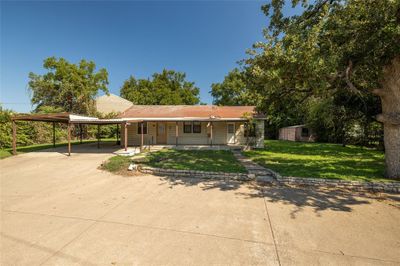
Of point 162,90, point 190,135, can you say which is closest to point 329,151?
point 190,135

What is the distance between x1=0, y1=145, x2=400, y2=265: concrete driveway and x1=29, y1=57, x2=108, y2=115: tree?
77.1ft

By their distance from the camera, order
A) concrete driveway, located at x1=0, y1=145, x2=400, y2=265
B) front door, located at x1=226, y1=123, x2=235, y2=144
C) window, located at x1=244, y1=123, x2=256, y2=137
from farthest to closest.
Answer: front door, located at x1=226, y1=123, x2=235, y2=144 < window, located at x1=244, y1=123, x2=256, y2=137 < concrete driveway, located at x1=0, y1=145, x2=400, y2=265

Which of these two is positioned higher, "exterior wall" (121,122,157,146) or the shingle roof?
the shingle roof

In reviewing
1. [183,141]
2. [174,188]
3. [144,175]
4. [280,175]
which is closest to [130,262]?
[174,188]

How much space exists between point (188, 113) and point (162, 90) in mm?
21496

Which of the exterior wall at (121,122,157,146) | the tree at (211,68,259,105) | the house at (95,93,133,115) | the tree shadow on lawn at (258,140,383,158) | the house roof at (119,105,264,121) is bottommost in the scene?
the tree shadow on lawn at (258,140,383,158)

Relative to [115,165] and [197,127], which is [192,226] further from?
[197,127]

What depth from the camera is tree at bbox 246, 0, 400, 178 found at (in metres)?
5.74

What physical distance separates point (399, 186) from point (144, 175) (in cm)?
823

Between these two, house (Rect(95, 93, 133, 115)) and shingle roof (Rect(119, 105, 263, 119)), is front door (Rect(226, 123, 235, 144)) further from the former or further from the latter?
house (Rect(95, 93, 133, 115))

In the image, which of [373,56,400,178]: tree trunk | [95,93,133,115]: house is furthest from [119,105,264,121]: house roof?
[95,93,133,115]: house

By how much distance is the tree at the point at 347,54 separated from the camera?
18.8 ft

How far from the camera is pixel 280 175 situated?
22.7 ft

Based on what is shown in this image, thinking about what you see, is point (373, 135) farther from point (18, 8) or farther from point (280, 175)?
point (18, 8)
